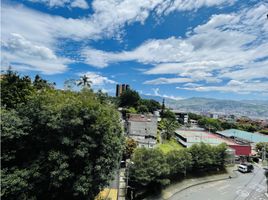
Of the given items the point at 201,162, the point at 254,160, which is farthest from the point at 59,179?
the point at 254,160

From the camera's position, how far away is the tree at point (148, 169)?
20.2 m

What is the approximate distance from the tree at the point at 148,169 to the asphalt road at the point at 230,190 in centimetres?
257

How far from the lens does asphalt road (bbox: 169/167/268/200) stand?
74.1 ft

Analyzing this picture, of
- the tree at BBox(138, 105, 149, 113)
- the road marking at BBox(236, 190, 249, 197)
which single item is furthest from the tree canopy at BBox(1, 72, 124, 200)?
the tree at BBox(138, 105, 149, 113)

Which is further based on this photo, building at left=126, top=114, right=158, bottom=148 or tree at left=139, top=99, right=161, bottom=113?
tree at left=139, top=99, right=161, bottom=113

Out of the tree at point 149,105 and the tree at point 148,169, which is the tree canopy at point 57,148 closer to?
the tree at point 148,169

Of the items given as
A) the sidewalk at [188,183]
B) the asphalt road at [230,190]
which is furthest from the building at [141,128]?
the asphalt road at [230,190]

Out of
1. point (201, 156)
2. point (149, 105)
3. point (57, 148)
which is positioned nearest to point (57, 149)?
point (57, 148)

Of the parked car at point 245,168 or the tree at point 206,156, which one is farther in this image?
the parked car at point 245,168

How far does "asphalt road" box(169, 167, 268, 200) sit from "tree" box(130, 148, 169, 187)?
2573 mm

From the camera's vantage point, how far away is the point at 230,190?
2481 centimetres

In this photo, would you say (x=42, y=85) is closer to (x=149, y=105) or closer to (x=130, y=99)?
(x=130, y=99)

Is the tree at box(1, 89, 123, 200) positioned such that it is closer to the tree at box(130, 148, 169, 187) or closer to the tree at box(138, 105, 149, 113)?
the tree at box(130, 148, 169, 187)

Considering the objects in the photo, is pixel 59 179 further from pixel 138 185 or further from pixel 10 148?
pixel 138 185
